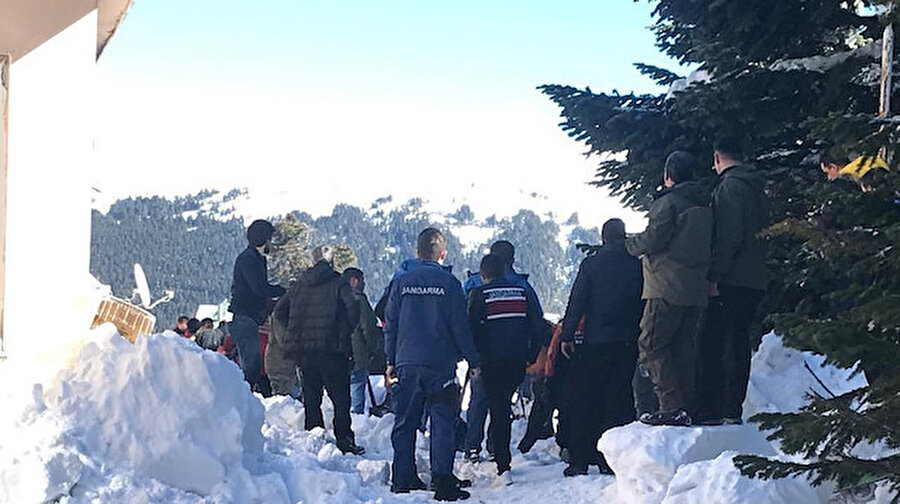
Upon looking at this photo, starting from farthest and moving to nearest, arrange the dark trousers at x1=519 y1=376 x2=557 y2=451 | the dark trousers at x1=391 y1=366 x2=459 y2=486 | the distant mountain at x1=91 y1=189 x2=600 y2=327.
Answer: the distant mountain at x1=91 y1=189 x2=600 y2=327 < the dark trousers at x1=519 y1=376 x2=557 y2=451 < the dark trousers at x1=391 y1=366 x2=459 y2=486

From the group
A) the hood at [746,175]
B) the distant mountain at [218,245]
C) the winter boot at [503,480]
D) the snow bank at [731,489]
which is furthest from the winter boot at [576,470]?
the distant mountain at [218,245]

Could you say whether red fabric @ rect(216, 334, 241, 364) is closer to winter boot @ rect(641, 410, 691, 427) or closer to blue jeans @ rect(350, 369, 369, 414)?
blue jeans @ rect(350, 369, 369, 414)

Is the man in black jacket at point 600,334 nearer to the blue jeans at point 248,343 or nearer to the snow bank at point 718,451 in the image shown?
the snow bank at point 718,451

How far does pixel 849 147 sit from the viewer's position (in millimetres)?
3166

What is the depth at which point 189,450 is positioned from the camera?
19.0ft

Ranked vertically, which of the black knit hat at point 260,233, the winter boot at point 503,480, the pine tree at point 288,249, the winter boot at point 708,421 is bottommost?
the winter boot at point 503,480

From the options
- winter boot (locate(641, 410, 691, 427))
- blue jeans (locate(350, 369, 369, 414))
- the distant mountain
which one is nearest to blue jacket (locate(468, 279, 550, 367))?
winter boot (locate(641, 410, 691, 427))

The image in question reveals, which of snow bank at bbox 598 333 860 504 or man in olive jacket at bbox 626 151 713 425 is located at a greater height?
man in olive jacket at bbox 626 151 713 425

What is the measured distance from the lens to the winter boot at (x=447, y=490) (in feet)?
21.9

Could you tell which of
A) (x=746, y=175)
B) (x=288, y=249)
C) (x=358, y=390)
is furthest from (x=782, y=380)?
(x=288, y=249)

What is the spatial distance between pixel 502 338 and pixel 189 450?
106 inches

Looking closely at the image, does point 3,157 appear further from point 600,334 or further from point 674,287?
point 674,287

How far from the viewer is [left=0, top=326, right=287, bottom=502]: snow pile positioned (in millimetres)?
5203

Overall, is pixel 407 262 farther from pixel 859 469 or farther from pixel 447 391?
pixel 859 469
